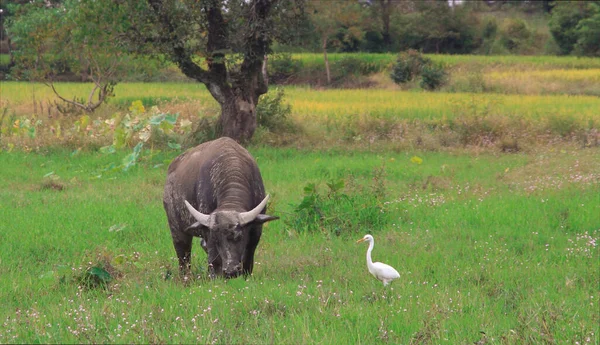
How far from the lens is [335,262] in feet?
27.2

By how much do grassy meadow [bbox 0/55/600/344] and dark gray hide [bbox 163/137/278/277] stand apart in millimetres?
286

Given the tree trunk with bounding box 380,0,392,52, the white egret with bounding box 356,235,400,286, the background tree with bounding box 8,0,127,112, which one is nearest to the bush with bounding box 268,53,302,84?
the tree trunk with bounding box 380,0,392,52

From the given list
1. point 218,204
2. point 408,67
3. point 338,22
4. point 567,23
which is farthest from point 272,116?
point 567,23

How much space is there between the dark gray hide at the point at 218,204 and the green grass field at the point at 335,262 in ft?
0.86

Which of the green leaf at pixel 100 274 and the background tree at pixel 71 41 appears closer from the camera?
the green leaf at pixel 100 274

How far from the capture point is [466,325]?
19.1ft

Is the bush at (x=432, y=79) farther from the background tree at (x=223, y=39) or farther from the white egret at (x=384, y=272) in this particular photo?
the white egret at (x=384, y=272)

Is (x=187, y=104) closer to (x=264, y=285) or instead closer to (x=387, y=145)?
(x=387, y=145)

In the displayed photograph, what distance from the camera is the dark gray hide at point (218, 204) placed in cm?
694

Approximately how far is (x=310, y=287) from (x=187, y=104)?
54.3ft

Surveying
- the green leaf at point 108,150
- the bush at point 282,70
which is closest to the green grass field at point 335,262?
the green leaf at point 108,150

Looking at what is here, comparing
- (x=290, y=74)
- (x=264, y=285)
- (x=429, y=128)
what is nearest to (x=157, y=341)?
(x=264, y=285)

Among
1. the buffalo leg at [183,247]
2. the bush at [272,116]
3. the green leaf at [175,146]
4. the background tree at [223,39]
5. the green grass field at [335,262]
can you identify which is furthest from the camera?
the bush at [272,116]

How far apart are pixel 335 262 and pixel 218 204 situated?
5.33 ft
